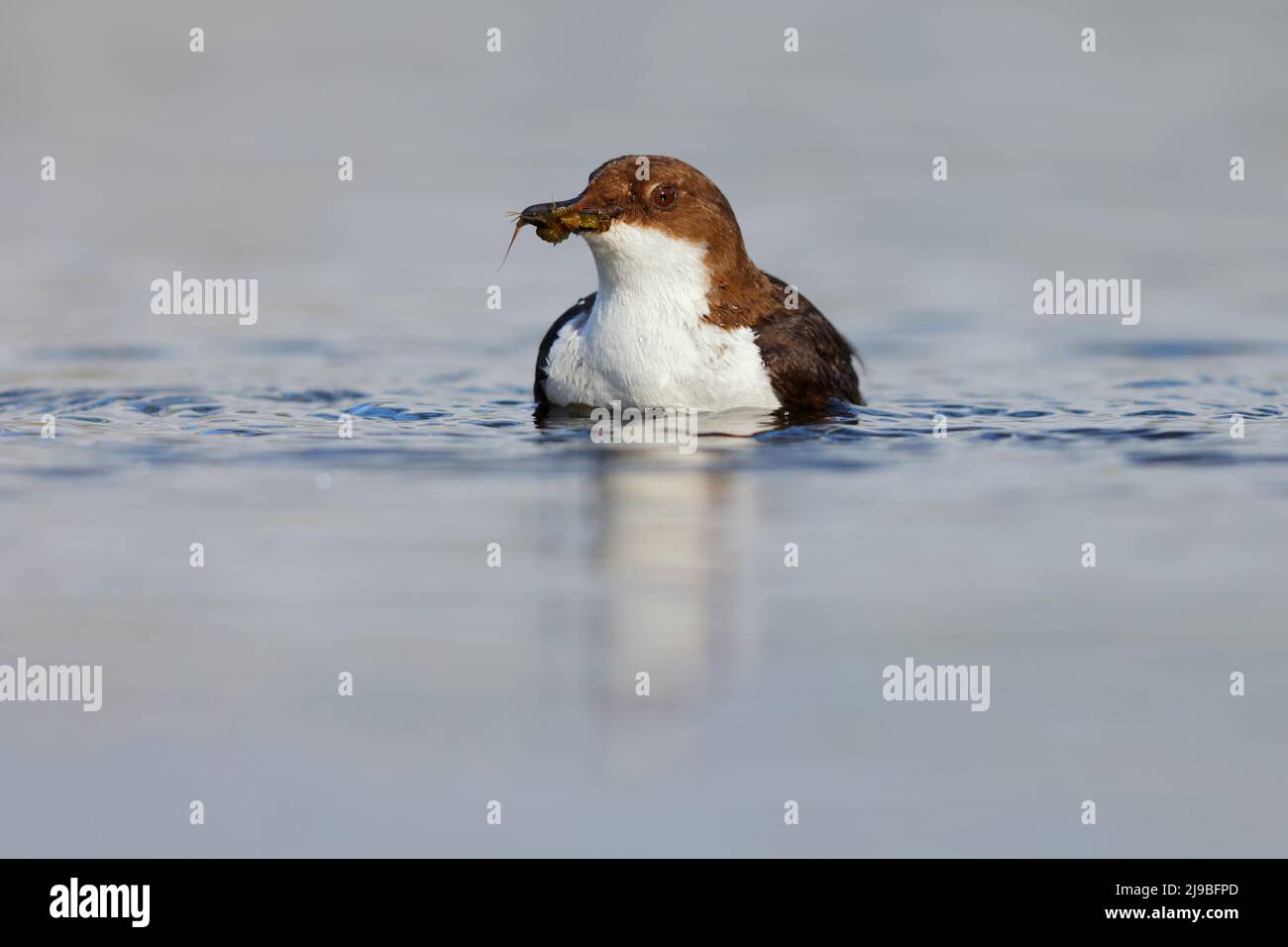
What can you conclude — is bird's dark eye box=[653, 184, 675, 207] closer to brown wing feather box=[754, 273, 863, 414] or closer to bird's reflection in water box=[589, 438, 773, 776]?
brown wing feather box=[754, 273, 863, 414]

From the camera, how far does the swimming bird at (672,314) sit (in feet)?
35.4

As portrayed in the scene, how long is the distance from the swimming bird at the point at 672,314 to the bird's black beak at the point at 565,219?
0.03 ft

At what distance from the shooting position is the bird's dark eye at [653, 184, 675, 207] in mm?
10859

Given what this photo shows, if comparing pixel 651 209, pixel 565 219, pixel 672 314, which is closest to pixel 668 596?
pixel 565 219

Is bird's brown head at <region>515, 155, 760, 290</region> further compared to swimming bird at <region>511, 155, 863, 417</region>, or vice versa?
swimming bird at <region>511, 155, 863, 417</region>

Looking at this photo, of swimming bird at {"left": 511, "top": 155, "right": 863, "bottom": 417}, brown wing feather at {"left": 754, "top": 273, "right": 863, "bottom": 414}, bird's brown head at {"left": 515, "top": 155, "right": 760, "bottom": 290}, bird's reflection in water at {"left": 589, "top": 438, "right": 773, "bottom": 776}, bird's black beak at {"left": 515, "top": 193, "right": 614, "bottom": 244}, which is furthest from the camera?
brown wing feather at {"left": 754, "top": 273, "right": 863, "bottom": 414}

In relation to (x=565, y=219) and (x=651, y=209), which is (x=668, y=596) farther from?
(x=651, y=209)

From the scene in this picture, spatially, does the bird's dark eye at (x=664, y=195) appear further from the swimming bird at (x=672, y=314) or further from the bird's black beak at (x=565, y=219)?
the bird's black beak at (x=565, y=219)

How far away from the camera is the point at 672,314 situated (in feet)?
36.0

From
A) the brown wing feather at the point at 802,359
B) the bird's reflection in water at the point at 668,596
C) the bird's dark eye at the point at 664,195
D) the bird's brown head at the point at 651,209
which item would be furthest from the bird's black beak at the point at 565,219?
the bird's reflection in water at the point at 668,596

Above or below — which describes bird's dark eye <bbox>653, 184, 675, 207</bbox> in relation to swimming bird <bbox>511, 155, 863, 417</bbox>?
above

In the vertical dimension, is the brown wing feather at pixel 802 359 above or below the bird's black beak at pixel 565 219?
below

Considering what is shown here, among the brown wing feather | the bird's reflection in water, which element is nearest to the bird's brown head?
the brown wing feather

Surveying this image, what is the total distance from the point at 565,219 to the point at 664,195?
64 centimetres
